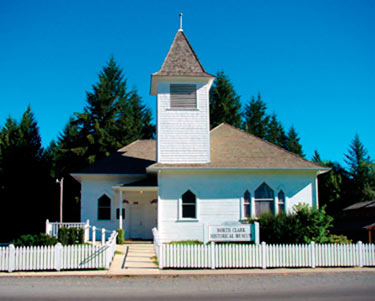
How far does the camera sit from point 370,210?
37.1 metres

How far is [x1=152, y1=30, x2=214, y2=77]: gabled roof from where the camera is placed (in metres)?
22.8

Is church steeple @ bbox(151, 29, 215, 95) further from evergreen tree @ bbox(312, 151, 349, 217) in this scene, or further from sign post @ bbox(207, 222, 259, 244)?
evergreen tree @ bbox(312, 151, 349, 217)

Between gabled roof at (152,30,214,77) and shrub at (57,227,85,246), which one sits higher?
gabled roof at (152,30,214,77)

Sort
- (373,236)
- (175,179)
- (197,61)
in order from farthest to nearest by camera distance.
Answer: (373,236) < (197,61) < (175,179)

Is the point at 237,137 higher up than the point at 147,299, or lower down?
higher up

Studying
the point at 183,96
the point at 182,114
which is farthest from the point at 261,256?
the point at 183,96

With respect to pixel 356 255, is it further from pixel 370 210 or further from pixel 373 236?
pixel 370 210

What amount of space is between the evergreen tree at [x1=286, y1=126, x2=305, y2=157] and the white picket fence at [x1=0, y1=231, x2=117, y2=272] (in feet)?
155

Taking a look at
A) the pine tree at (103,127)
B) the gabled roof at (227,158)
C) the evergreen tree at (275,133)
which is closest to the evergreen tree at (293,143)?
the evergreen tree at (275,133)

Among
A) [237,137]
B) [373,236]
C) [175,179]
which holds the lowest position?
[373,236]

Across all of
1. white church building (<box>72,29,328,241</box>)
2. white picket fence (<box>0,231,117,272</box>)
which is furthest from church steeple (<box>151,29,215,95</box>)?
white picket fence (<box>0,231,117,272</box>)

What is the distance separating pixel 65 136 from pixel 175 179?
29.1 meters

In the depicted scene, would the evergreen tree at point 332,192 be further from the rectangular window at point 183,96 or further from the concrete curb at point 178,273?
the concrete curb at point 178,273

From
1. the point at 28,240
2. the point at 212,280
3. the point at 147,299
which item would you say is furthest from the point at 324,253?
the point at 28,240
